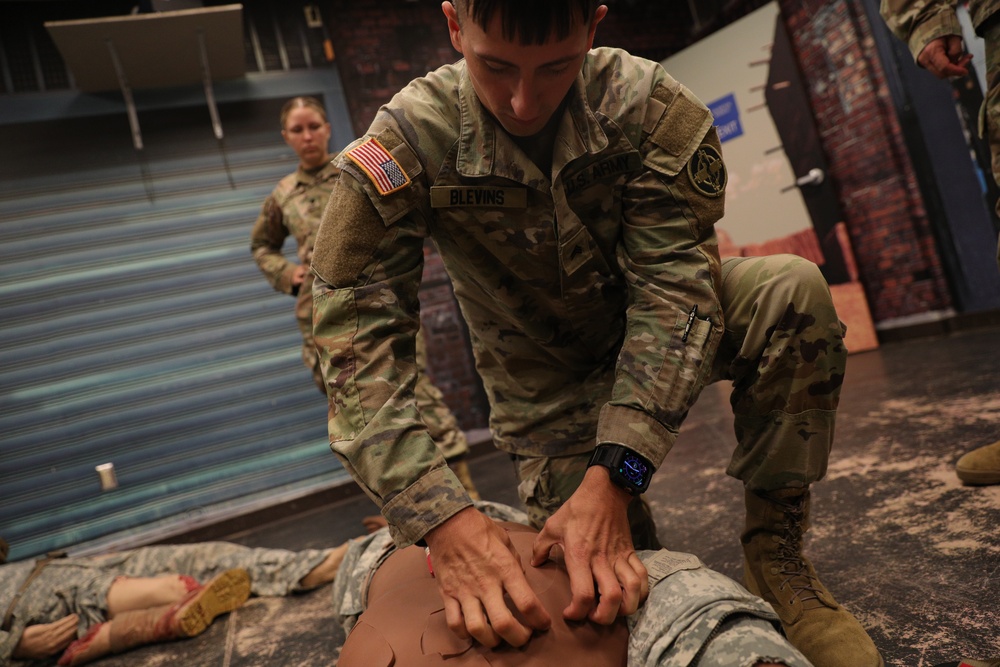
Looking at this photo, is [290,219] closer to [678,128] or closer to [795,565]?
[678,128]

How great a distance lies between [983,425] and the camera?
2031 mm

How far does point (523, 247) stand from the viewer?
1257 mm

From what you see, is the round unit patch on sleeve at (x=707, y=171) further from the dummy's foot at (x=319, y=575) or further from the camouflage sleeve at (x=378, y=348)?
the dummy's foot at (x=319, y=575)

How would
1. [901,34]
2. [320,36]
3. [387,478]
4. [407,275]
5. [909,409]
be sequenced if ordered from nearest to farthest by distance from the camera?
1. [387,478]
2. [407,275]
3. [901,34]
4. [909,409]
5. [320,36]

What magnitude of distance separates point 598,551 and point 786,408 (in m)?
0.45

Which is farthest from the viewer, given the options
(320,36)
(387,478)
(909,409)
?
(320,36)

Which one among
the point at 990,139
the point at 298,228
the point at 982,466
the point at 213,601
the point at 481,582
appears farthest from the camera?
the point at 298,228

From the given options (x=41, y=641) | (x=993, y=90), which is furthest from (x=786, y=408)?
(x=41, y=641)

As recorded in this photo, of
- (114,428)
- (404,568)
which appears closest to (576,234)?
(404,568)

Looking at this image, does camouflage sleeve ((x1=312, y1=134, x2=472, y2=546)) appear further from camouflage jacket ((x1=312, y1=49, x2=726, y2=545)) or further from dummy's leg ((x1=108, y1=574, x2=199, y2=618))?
dummy's leg ((x1=108, y1=574, x2=199, y2=618))

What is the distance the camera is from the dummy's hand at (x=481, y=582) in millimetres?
864

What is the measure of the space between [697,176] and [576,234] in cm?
22

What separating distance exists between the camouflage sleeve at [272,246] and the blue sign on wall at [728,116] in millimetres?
2936

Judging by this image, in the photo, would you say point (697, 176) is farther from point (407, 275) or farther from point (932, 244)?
point (932, 244)
